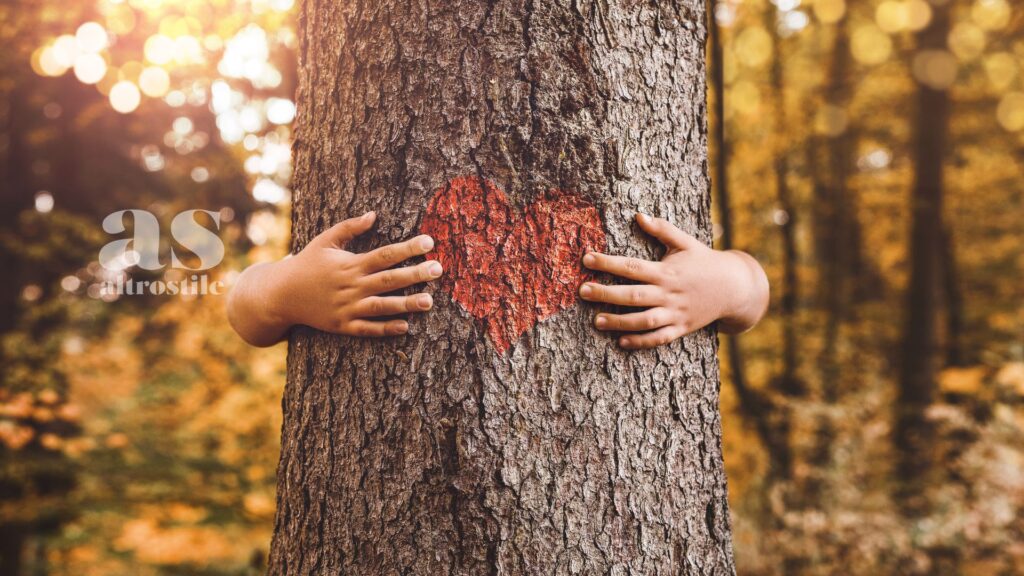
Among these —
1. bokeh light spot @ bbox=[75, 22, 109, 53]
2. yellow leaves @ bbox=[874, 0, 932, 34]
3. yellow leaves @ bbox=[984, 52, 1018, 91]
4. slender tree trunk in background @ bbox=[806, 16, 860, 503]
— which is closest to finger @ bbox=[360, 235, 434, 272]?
bokeh light spot @ bbox=[75, 22, 109, 53]

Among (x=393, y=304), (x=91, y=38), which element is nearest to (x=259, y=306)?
(x=393, y=304)

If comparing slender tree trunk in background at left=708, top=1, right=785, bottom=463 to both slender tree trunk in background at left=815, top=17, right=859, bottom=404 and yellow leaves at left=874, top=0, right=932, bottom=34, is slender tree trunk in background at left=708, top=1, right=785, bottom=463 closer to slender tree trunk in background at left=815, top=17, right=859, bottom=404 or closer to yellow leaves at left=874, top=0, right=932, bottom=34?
slender tree trunk in background at left=815, top=17, right=859, bottom=404

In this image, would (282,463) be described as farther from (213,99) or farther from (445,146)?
(213,99)

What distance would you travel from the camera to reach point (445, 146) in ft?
4.06

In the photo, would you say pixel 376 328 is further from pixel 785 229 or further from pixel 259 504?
pixel 785 229

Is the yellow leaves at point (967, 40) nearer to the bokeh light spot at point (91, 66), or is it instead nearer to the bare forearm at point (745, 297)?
the bare forearm at point (745, 297)

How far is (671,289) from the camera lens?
1289 mm

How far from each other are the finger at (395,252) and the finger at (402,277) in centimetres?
2

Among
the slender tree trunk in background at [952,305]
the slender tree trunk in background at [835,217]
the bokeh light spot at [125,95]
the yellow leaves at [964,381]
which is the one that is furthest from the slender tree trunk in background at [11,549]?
the slender tree trunk in background at [952,305]

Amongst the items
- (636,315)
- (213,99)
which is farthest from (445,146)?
(213,99)

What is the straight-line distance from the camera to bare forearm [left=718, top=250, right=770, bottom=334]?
1434mm

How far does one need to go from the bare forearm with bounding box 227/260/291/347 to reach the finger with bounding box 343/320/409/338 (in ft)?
0.77

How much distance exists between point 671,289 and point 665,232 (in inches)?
4.7

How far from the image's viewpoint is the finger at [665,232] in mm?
1298
